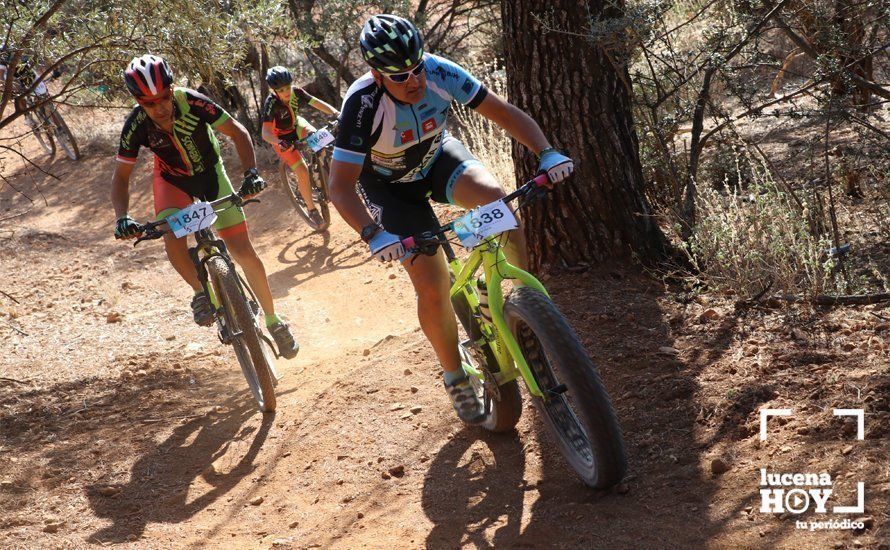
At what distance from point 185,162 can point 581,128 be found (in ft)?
8.93

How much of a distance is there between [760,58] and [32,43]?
5801 millimetres

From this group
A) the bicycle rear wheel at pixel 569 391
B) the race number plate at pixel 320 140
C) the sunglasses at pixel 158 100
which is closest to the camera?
the bicycle rear wheel at pixel 569 391

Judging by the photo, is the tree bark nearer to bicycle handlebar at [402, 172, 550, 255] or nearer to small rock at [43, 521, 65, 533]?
bicycle handlebar at [402, 172, 550, 255]

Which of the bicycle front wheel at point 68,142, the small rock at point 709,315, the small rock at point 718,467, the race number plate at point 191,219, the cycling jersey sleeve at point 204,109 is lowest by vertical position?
the small rock at point 718,467

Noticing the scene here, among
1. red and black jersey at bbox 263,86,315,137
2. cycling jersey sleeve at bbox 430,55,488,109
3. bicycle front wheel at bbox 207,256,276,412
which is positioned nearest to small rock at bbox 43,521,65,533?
bicycle front wheel at bbox 207,256,276,412

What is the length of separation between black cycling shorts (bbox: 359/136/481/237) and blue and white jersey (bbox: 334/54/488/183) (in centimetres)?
6

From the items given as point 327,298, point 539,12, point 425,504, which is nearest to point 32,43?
point 327,298

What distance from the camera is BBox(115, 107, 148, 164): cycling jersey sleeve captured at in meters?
5.52

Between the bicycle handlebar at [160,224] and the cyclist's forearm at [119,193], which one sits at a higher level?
the cyclist's forearm at [119,193]

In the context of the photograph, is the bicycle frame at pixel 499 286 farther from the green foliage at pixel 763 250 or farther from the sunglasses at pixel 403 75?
the green foliage at pixel 763 250

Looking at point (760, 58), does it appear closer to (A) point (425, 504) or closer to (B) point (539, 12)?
(B) point (539, 12)

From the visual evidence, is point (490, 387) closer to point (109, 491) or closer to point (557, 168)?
point (557, 168)

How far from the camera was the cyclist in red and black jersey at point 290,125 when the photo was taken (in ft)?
33.1

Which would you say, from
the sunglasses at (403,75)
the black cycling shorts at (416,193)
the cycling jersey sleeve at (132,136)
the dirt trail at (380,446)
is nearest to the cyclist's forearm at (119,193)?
the cycling jersey sleeve at (132,136)
